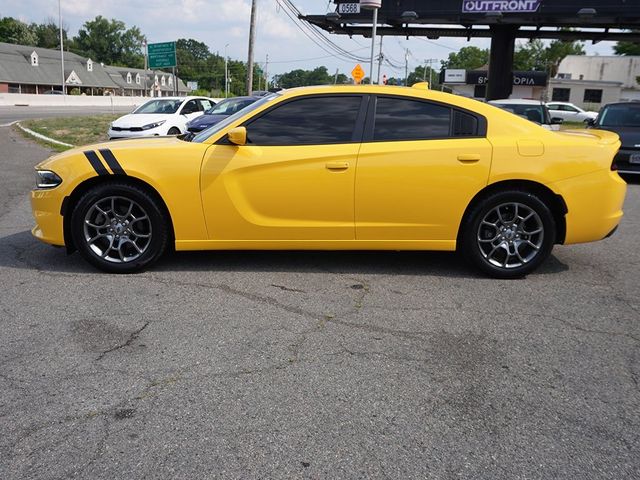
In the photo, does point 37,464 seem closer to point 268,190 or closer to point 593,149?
point 268,190

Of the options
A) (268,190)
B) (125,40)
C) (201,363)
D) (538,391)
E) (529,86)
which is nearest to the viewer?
(538,391)

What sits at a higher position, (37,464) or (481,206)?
(481,206)

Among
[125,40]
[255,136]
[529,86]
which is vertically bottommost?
[255,136]

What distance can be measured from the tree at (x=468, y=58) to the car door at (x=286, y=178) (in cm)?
9494

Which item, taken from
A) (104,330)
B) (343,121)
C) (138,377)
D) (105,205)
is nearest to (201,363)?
(138,377)

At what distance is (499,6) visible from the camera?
78.7 ft

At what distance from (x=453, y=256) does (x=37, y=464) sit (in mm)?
4298

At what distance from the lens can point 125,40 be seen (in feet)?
436

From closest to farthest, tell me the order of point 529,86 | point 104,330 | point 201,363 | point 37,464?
point 37,464
point 201,363
point 104,330
point 529,86

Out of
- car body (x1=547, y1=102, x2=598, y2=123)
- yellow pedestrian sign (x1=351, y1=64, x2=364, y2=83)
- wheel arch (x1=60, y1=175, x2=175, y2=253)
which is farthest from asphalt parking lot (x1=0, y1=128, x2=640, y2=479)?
car body (x1=547, y1=102, x2=598, y2=123)

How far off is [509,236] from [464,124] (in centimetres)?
104

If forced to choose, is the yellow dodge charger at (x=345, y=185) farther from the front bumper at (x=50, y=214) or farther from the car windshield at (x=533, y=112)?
the car windshield at (x=533, y=112)

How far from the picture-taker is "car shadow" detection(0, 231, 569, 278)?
5.25 m

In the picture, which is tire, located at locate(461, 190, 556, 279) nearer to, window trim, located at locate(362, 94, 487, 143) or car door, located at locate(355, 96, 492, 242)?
car door, located at locate(355, 96, 492, 242)
